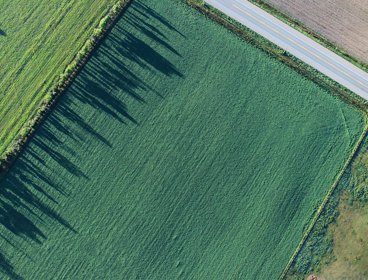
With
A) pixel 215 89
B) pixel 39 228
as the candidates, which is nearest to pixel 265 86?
pixel 215 89

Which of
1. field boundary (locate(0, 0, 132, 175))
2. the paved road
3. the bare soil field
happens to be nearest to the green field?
field boundary (locate(0, 0, 132, 175))

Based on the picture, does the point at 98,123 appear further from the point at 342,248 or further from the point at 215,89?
the point at 342,248

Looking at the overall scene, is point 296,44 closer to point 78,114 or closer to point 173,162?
point 173,162

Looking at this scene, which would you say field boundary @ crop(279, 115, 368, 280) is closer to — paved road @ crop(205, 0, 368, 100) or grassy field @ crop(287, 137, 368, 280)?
grassy field @ crop(287, 137, 368, 280)

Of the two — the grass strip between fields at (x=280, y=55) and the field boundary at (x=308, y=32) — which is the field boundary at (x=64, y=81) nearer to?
the grass strip between fields at (x=280, y=55)

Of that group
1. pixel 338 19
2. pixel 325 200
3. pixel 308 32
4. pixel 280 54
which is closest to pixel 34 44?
pixel 280 54
